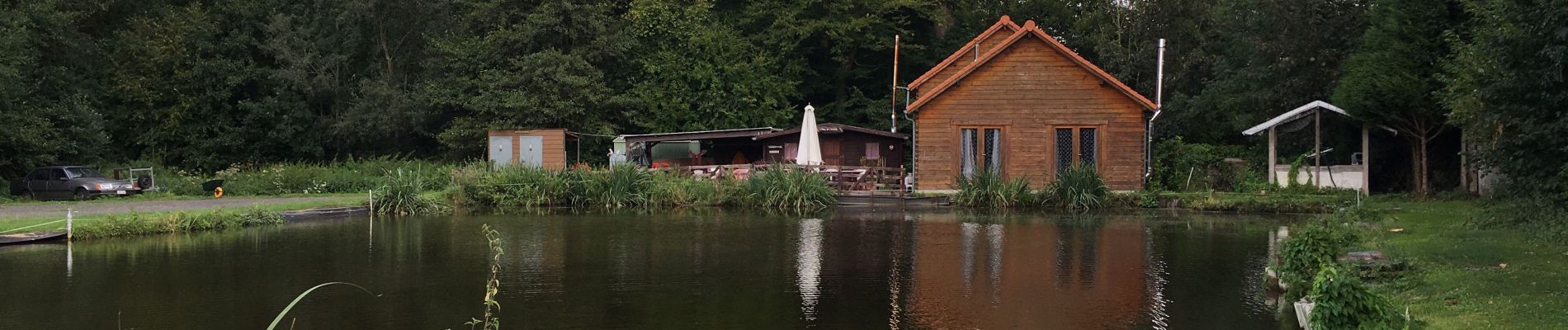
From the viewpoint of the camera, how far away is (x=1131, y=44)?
40562 mm

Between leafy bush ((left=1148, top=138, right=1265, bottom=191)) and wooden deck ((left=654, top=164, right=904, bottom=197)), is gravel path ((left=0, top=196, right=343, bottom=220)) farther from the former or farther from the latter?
leafy bush ((left=1148, top=138, right=1265, bottom=191))

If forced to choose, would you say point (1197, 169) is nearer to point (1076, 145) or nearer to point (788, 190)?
point (1076, 145)

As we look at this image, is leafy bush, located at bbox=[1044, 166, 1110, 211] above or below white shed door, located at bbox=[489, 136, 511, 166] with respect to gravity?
below

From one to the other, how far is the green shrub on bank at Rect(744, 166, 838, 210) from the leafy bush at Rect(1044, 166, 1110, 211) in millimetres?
5318

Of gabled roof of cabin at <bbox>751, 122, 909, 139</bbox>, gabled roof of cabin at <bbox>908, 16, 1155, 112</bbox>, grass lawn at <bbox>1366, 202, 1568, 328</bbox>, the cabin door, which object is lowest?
grass lawn at <bbox>1366, 202, 1568, 328</bbox>

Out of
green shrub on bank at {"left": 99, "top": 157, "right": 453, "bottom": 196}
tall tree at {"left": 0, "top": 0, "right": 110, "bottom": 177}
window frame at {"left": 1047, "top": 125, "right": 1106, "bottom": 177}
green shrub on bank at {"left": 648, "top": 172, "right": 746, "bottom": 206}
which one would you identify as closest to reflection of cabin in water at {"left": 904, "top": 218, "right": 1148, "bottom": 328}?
green shrub on bank at {"left": 648, "top": 172, "right": 746, "bottom": 206}

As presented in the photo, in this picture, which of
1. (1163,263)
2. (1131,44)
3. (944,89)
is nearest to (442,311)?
(1163,263)

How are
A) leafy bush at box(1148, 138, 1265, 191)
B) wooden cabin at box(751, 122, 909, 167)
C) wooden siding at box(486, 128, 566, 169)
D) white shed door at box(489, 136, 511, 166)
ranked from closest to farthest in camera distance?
leafy bush at box(1148, 138, 1265, 191) < wooden cabin at box(751, 122, 909, 167) < wooden siding at box(486, 128, 566, 169) < white shed door at box(489, 136, 511, 166)

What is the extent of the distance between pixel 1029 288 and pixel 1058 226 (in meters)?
8.81

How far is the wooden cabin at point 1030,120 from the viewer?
30.2 meters

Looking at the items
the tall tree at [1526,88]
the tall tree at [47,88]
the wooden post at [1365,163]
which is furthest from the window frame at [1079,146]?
the tall tree at [47,88]

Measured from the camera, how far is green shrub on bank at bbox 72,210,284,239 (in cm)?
1947

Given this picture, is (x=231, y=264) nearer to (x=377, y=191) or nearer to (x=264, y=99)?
(x=377, y=191)

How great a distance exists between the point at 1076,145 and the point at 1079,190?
4.42 meters
